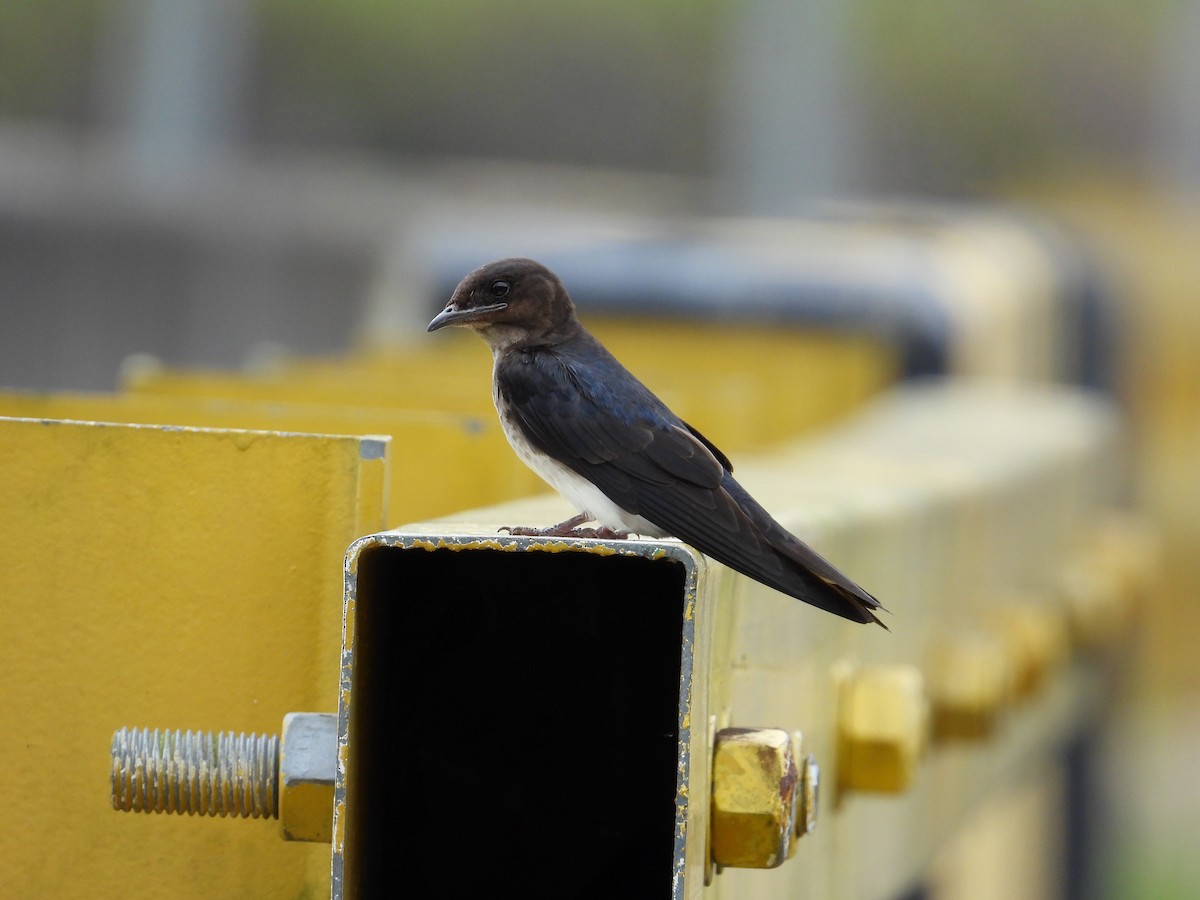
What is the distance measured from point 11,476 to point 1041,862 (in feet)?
26.7

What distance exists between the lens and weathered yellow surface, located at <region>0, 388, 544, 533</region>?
4.23m

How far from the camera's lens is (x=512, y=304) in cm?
448

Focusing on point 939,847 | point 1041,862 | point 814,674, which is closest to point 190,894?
point 814,674

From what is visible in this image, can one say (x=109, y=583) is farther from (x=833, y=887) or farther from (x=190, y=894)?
(x=833, y=887)

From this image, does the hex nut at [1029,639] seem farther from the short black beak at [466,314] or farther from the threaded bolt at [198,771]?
the threaded bolt at [198,771]

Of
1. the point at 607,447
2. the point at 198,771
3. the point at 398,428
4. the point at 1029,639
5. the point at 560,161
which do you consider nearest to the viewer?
the point at 198,771

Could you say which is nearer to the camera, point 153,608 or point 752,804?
point 752,804

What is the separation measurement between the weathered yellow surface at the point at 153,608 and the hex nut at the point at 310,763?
0.35 metres

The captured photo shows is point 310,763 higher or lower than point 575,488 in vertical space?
lower

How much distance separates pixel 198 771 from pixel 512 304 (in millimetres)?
1734

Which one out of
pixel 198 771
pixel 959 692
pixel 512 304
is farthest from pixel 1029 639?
pixel 198 771

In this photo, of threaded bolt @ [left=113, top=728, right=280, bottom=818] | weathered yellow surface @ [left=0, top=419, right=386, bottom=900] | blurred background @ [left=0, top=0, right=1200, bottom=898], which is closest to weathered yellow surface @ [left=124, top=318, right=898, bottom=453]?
blurred background @ [left=0, top=0, right=1200, bottom=898]

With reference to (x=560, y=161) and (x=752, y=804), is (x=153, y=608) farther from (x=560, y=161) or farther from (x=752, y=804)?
(x=560, y=161)

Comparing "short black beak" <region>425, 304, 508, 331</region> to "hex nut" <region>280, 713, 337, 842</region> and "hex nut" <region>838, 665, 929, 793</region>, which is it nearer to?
"hex nut" <region>838, 665, 929, 793</region>
